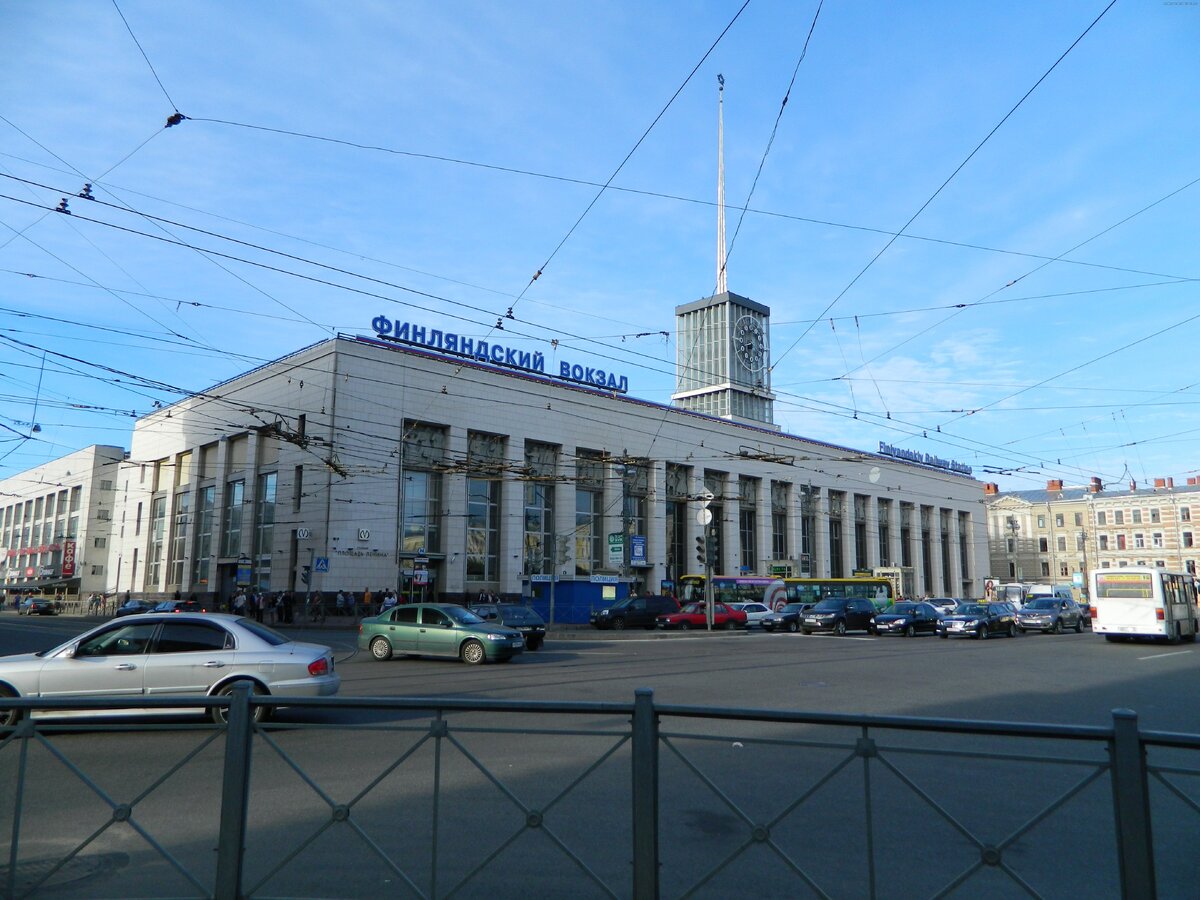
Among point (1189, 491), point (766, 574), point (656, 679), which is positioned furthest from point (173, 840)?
point (1189, 491)

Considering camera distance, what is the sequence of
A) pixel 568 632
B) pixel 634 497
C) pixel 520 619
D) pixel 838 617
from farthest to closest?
pixel 634 497 < pixel 568 632 < pixel 838 617 < pixel 520 619

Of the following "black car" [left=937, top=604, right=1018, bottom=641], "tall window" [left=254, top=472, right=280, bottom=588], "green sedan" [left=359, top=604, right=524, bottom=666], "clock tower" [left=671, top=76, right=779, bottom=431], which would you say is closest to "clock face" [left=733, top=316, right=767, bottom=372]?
"clock tower" [left=671, top=76, right=779, bottom=431]

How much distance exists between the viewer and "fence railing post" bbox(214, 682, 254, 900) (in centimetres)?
432

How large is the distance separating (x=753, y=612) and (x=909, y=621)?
10572mm

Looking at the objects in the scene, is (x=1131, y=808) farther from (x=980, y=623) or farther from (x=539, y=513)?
(x=539, y=513)

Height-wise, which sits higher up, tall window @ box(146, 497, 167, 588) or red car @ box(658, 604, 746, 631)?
tall window @ box(146, 497, 167, 588)

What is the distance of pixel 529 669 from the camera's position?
1805cm

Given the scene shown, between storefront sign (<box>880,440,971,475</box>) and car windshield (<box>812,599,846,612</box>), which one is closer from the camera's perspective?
car windshield (<box>812,599,846,612</box>)

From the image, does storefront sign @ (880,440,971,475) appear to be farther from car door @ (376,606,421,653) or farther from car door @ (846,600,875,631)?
car door @ (376,606,421,653)

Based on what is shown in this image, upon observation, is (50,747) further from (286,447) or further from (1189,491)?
(1189,491)

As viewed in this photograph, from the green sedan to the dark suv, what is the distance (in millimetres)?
24758

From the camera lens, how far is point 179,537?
56719mm

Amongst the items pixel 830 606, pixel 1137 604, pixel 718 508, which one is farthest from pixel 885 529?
pixel 1137 604

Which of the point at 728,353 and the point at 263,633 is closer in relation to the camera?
the point at 263,633
